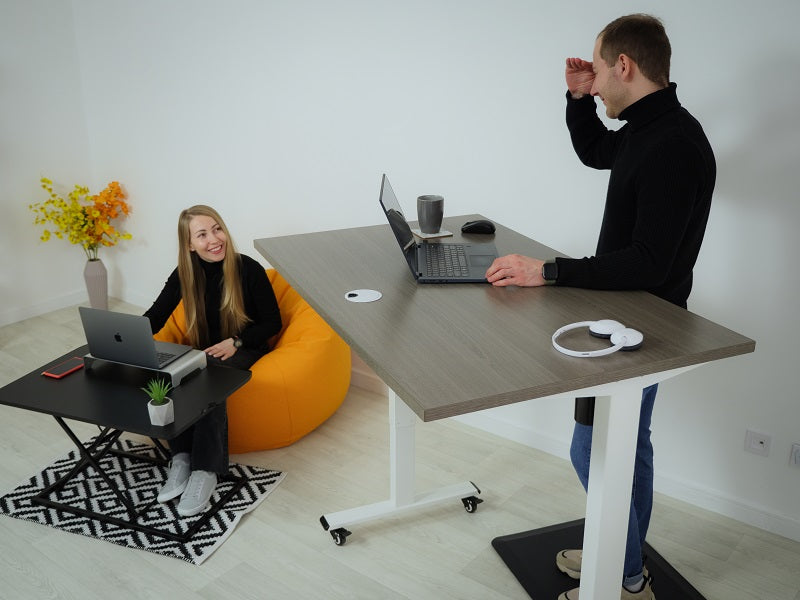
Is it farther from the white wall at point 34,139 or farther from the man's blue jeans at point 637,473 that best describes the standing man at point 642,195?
the white wall at point 34,139

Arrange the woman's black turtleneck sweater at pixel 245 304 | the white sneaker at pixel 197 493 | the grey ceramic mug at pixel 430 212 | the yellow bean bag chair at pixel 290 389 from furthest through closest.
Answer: the woman's black turtleneck sweater at pixel 245 304
the yellow bean bag chair at pixel 290 389
the white sneaker at pixel 197 493
the grey ceramic mug at pixel 430 212

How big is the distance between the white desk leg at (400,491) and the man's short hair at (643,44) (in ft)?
3.94

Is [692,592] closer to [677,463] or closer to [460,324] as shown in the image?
[677,463]

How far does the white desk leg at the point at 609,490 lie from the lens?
5.34 feet

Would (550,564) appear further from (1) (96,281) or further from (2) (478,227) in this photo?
(1) (96,281)

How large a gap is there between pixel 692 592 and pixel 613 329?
1.13m

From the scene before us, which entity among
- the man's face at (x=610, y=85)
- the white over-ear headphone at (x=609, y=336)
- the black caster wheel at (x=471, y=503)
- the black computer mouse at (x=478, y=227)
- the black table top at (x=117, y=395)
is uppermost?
the man's face at (x=610, y=85)

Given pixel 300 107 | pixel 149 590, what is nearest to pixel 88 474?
pixel 149 590

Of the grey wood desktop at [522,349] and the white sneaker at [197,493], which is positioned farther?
the white sneaker at [197,493]

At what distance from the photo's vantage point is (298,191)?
3652 mm

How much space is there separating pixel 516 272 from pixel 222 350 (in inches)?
60.0

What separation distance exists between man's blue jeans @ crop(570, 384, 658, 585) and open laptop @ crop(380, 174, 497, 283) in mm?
506

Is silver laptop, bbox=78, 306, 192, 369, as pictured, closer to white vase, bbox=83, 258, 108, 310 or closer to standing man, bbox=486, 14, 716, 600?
standing man, bbox=486, 14, 716, 600

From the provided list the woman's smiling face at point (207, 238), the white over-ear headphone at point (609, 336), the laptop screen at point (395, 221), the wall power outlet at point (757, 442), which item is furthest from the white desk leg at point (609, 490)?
the woman's smiling face at point (207, 238)
